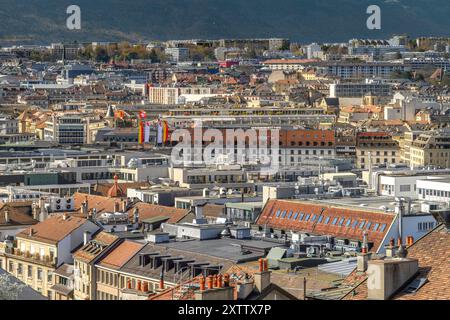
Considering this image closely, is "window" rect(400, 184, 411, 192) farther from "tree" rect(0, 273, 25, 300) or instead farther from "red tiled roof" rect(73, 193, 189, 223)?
"tree" rect(0, 273, 25, 300)

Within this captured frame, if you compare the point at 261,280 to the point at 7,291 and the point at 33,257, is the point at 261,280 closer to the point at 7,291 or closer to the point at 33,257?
the point at 7,291

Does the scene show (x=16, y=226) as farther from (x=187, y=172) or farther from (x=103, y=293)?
(x=187, y=172)

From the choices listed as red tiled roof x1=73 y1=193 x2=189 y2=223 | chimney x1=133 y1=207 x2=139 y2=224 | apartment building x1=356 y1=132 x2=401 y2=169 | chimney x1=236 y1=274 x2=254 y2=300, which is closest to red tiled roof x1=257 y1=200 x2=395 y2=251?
red tiled roof x1=73 y1=193 x2=189 y2=223

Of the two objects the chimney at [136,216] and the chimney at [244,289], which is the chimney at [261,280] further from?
the chimney at [136,216]

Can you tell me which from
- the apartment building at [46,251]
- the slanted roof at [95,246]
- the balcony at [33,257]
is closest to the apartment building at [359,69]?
the balcony at [33,257]

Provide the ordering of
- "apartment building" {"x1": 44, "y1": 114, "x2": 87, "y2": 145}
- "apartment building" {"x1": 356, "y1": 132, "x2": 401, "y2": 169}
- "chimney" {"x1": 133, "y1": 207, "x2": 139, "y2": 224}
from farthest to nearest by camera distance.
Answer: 1. "apartment building" {"x1": 44, "y1": 114, "x2": 87, "y2": 145}
2. "apartment building" {"x1": 356, "y1": 132, "x2": 401, "y2": 169}
3. "chimney" {"x1": 133, "y1": 207, "x2": 139, "y2": 224}

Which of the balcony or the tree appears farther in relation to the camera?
the balcony
